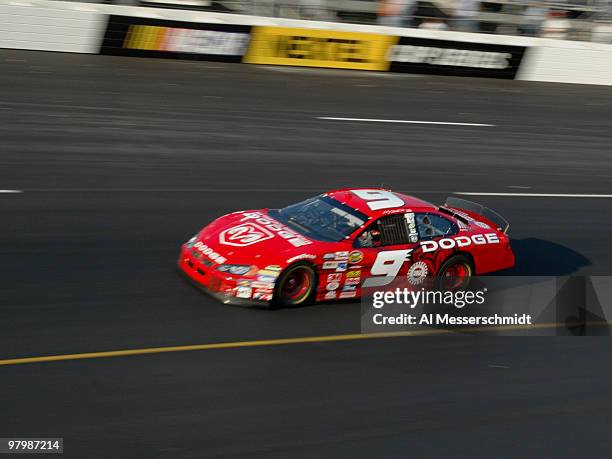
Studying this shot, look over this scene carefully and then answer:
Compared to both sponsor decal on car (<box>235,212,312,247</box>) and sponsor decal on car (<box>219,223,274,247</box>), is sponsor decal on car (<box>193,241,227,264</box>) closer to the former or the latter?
sponsor decal on car (<box>219,223,274,247</box>)

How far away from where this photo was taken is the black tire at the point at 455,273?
11.1 m

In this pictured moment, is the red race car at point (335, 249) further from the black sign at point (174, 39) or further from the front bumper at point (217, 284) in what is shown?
the black sign at point (174, 39)

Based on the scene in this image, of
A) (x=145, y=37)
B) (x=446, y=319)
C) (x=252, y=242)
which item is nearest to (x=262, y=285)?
(x=252, y=242)

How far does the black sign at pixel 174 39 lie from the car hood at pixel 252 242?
38.0 feet

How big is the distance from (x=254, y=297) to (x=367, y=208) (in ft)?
6.49

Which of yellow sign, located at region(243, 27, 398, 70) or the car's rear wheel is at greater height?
yellow sign, located at region(243, 27, 398, 70)

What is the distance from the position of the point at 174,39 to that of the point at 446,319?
1341 cm

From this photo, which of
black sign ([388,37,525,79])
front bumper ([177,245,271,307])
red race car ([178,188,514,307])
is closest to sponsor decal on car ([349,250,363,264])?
red race car ([178,188,514,307])

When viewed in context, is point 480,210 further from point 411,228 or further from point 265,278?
point 265,278

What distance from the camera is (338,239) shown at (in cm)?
1033

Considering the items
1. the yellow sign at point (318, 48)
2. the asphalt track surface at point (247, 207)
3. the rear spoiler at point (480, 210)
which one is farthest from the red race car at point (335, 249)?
the yellow sign at point (318, 48)

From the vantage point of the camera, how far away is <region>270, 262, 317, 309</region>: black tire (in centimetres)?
985

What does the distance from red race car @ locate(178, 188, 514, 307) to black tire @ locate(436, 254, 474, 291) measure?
0.6 inches

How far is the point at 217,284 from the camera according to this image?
9.88 meters
